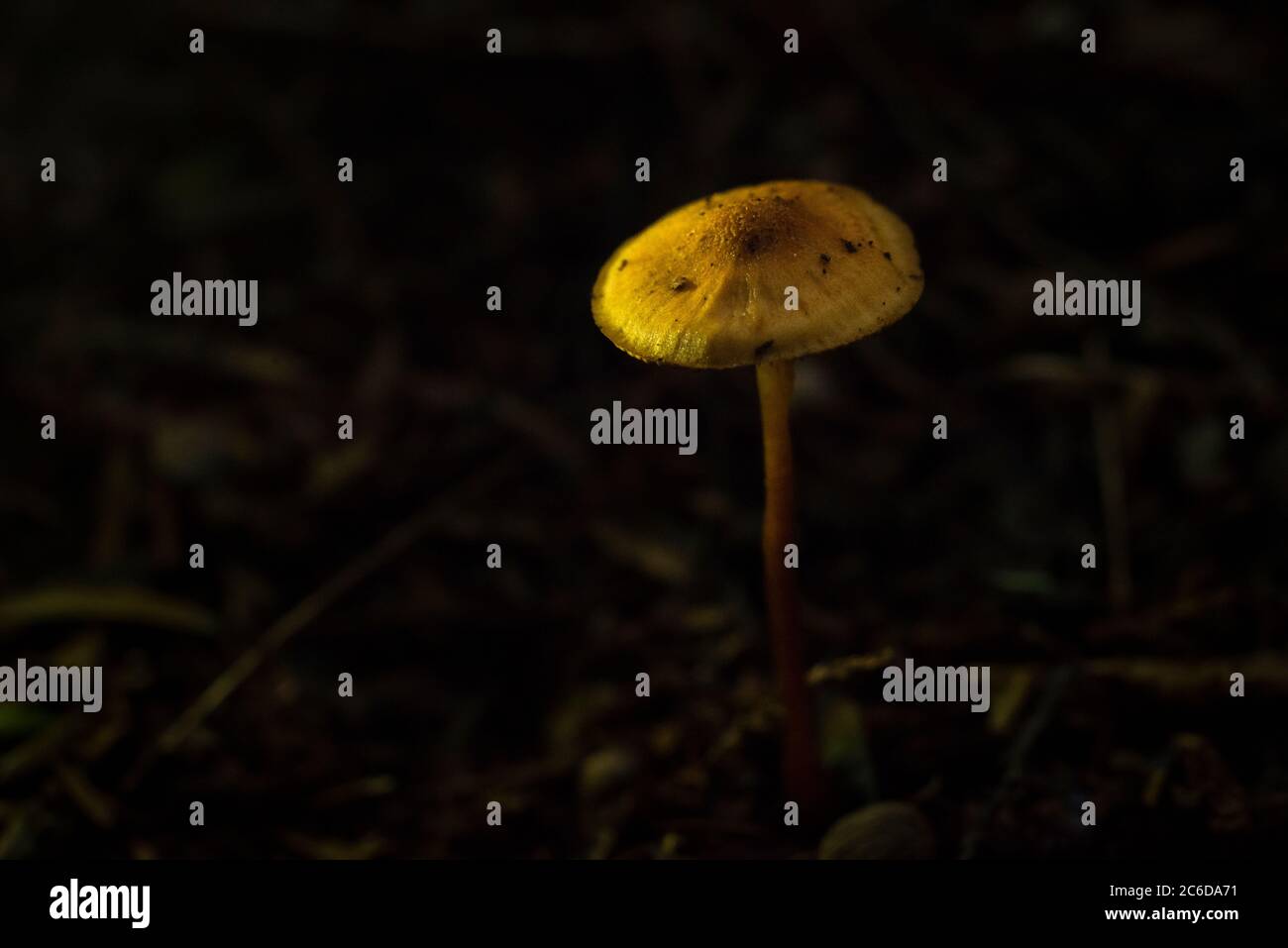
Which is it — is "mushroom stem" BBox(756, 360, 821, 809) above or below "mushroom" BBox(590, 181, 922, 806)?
below

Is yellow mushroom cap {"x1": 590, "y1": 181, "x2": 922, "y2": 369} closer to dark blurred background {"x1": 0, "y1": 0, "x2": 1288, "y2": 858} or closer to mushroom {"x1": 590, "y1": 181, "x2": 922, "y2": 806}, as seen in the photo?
mushroom {"x1": 590, "y1": 181, "x2": 922, "y2": 806}

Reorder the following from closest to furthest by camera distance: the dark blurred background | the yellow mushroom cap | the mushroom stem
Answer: the yellow mushroom cap, the mushroom stem, the dark blurred background

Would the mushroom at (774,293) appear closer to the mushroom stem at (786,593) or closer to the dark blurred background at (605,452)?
the mushroom stem at (786,593)

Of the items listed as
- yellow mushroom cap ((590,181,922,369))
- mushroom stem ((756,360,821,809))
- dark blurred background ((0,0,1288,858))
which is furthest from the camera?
dark blurred background ((0,0,1288,858))

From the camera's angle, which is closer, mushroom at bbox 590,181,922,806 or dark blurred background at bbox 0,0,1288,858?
mushroom at bbox 590,181,922,806

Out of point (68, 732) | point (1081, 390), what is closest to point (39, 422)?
point (68, 732)

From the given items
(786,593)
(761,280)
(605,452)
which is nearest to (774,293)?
(761,280)

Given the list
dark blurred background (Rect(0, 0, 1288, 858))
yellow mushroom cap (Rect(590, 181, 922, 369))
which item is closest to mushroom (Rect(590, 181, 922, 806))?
yellow mushroom cap (Rect(590, 181, 922, 369))
